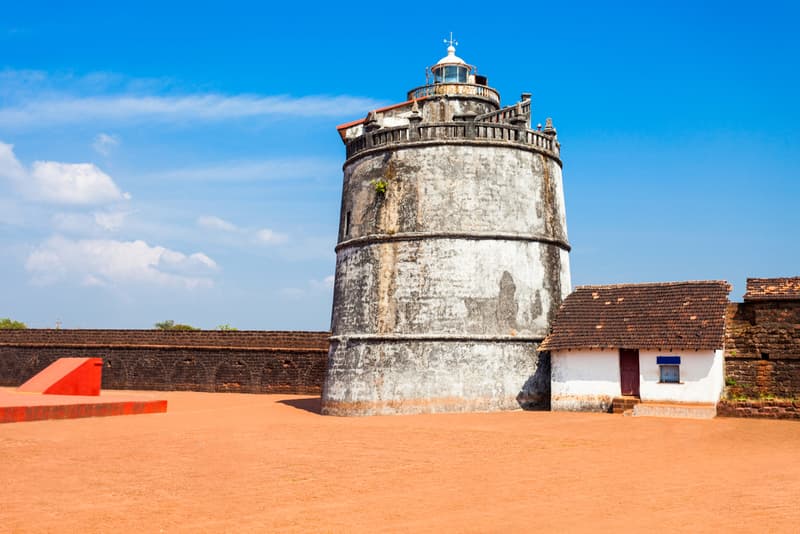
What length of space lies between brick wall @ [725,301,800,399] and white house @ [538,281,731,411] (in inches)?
21.0

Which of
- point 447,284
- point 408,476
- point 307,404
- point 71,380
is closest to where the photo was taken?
point 408,476

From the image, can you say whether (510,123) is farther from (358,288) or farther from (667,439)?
(667,439)

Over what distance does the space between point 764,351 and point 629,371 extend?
2.81m

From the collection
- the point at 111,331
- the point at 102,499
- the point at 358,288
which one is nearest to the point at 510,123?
the point at 358,288

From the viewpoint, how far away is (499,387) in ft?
54.5

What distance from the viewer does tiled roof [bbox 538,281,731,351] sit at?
15273mm

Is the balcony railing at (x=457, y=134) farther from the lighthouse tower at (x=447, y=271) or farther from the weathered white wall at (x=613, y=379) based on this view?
the weathered white wall at (x=613, y=379)

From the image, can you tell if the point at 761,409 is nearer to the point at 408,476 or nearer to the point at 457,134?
the point at 408,476

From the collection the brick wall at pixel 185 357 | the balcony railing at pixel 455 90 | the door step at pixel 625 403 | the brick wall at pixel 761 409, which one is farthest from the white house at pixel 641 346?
the brick wall at pixel 185 357

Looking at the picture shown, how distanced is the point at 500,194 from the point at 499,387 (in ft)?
14.2

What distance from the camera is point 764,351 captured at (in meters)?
15.7

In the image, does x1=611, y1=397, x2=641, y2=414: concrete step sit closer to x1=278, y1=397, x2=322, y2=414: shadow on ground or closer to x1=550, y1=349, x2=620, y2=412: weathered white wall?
x1=550, y1=349, x2=620, y2=412: weathered white wall

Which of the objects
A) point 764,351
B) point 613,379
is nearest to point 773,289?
point 764,351

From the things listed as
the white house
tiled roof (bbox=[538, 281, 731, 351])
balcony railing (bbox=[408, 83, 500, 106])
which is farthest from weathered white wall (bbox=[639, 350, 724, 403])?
balcony railing (bbox=[408, 83, 500, 106])
